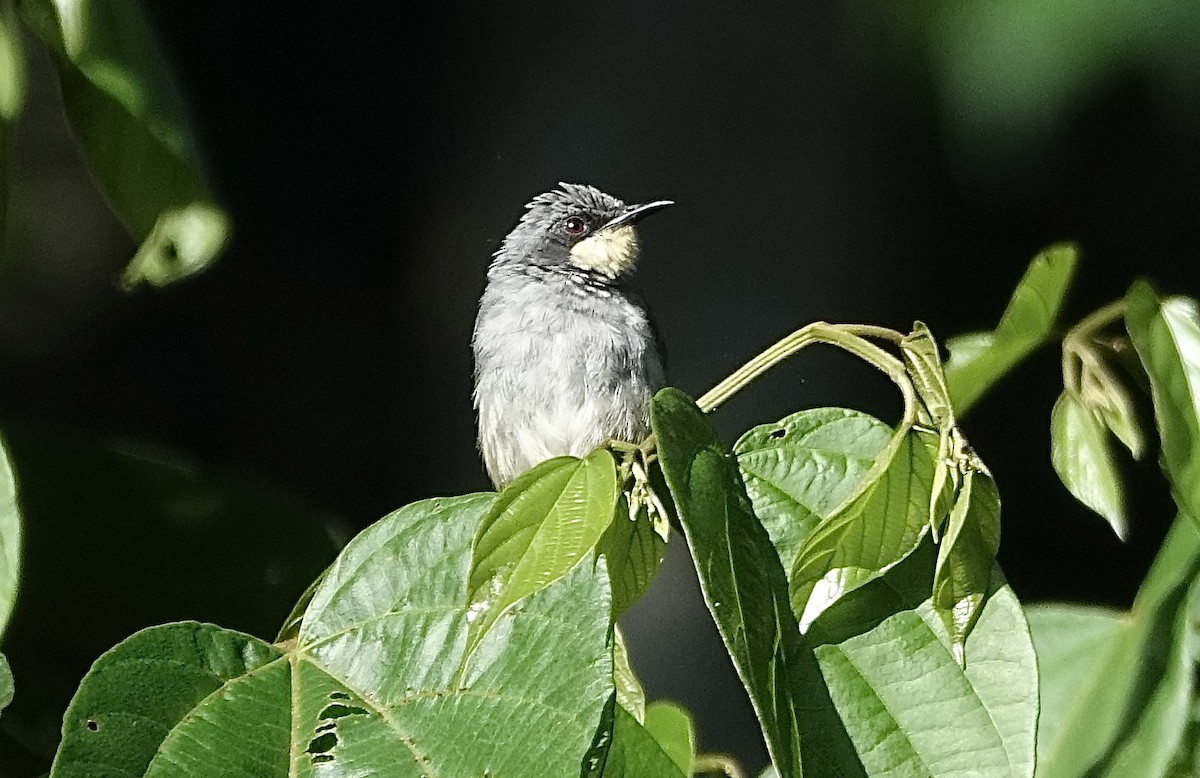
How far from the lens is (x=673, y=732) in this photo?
42.5 inches

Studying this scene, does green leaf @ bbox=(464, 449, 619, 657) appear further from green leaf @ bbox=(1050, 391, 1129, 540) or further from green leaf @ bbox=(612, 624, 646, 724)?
green leaf @ bbox=(1050, 391, 1129, 540)

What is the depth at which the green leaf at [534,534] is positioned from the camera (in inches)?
34.2

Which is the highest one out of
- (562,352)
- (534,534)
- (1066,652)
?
(534,534)

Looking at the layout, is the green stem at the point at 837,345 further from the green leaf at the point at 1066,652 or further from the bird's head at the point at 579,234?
the bird's head at the point at 579,234

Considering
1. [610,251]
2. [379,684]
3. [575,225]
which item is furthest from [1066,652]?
[575,225]

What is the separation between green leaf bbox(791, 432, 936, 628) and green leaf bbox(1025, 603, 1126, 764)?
15.4 inches

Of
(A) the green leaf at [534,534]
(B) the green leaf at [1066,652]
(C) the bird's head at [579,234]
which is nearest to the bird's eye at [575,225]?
(C) the bird's head at [579,234]

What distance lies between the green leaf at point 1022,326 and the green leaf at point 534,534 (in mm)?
364

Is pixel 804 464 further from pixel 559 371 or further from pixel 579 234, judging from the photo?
pixel 579 234

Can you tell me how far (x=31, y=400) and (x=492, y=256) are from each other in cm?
124

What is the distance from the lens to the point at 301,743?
89cm

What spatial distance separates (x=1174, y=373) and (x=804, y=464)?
0.27 m

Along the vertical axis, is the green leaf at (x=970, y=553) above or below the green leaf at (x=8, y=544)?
below

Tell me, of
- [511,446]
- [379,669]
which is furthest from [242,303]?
[379,669]
